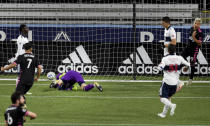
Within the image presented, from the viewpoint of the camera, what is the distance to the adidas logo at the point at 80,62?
18.5m

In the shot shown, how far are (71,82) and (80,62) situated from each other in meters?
4.06

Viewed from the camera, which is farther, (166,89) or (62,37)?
(62,37)

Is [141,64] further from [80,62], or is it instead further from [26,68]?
[26,68]

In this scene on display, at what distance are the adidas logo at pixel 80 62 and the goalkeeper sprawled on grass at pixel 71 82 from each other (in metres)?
3.78

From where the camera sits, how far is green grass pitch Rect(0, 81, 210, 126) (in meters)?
9.59

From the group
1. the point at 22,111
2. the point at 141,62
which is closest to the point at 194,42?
the point at 141,62

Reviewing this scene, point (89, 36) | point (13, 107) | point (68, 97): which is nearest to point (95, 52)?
point (89, 36)

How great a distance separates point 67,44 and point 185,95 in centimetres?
665

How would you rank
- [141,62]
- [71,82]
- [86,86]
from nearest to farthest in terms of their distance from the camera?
[86,86], [71,82], [141,62]

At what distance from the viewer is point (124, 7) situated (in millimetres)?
24531

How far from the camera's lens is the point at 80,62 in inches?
727

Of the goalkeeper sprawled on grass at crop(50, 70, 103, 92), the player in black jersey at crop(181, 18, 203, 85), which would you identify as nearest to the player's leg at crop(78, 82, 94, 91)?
the goalkeeper sprawled on grass at crop(50, 70, 103, 92)

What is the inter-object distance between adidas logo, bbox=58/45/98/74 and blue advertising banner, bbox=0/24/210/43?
542 millimetres

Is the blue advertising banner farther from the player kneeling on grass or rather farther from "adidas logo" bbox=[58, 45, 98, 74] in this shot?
the player kneeling on grass
